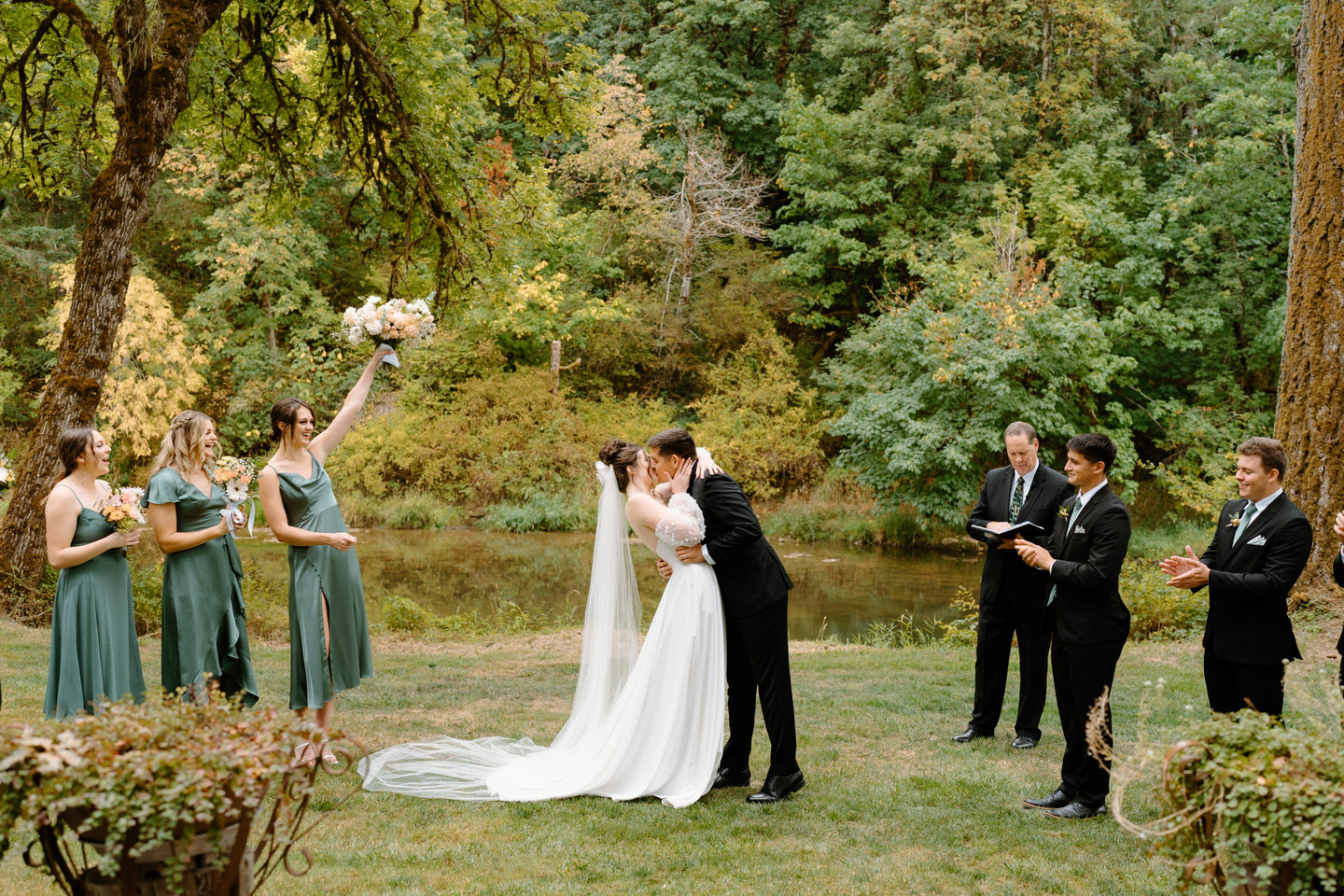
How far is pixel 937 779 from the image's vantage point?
5.54m

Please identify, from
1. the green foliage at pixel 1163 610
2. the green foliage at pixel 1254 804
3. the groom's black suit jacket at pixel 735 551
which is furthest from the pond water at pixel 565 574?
the green foliage at pixel 1254 804

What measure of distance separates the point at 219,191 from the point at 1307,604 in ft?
88.0

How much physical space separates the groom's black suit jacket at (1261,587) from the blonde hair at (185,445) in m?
5.12

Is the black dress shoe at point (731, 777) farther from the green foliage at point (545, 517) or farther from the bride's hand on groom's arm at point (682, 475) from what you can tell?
the green foliage at point (545, 517)

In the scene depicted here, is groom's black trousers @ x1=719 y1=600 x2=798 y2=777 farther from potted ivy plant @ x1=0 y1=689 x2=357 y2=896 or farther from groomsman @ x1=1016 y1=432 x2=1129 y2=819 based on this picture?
potted ivy plant @ x1=0 y1=689 x2=357 y2=896

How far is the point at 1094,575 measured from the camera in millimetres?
4824

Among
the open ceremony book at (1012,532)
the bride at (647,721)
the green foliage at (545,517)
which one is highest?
the open ceremony book at (1012,532)

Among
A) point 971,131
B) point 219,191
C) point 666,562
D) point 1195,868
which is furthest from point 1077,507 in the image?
point 219,191

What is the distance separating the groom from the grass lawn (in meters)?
0.30

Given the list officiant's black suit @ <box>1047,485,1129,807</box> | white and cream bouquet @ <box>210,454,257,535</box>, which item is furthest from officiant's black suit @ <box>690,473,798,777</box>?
white and cream bouquet @ <box>210,454,257,535</box>

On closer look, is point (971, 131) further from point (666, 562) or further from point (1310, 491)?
point (666, 562)

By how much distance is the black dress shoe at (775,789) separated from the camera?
16.7ft

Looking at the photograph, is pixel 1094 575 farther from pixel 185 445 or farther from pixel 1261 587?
pixel 185 445

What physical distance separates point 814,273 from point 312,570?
67.9 ft
